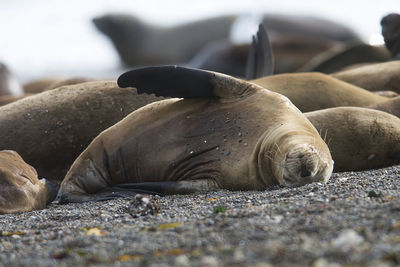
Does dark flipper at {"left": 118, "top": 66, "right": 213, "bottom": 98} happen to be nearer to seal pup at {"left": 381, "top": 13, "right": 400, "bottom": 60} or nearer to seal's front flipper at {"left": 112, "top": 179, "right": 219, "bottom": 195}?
seal's front flipper at {"left": 112, "top": 179, "right": 219, "bottom": 195}

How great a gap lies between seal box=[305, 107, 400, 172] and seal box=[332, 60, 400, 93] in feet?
9.96

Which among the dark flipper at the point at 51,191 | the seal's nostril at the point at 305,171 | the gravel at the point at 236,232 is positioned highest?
the gravel at the point at 236,232

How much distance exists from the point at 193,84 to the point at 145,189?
0.79 m

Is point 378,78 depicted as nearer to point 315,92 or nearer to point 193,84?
point 315,92

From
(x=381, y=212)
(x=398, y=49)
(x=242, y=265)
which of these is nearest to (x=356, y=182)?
(x=381, y=212)

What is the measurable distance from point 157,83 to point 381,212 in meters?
2.50

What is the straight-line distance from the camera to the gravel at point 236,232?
2211mm

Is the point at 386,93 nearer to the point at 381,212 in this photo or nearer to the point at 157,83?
the point at 157,83

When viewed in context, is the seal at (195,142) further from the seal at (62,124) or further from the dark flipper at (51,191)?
the seal at (62,124)

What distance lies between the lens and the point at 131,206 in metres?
3.65

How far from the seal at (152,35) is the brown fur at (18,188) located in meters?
17.3

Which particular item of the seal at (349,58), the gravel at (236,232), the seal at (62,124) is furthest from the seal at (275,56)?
the gravel at (236,232)

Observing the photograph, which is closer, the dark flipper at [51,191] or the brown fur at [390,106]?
the dark flipper at [51,191]

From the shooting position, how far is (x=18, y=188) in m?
4.69
